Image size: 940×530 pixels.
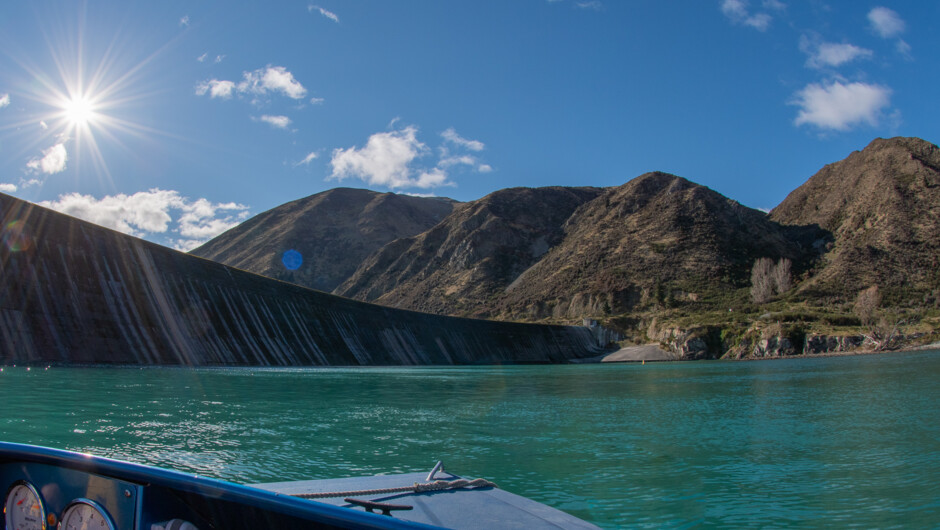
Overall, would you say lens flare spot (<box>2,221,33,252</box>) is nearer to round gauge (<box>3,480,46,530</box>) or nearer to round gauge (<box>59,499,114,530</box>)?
round gauge (<box>3,480,46,530</box>)

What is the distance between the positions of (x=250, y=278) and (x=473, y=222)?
106028 millimetres

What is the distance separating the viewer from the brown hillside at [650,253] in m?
114

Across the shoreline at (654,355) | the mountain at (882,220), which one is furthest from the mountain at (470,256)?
the mountain at (882,220)

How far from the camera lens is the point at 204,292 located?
163ft

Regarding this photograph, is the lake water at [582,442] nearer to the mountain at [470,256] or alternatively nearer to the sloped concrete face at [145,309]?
the sloped concrete face at [145,309]

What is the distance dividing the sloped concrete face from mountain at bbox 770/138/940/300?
76.6 metres

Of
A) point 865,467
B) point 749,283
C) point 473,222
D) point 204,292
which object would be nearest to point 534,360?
point 749,283

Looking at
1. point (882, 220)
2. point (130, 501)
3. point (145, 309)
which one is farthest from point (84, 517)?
point (882, 220)

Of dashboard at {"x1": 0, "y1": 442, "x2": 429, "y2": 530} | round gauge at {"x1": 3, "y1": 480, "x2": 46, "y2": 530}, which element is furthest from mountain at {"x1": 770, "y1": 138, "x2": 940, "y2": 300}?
round gauge at {"x1": 3, "y1": 480, "x2": 46, "y2": 530}

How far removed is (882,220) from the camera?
10700cm

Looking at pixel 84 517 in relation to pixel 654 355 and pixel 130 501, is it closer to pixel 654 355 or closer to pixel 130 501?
pixel 130 501

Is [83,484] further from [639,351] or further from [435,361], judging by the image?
[639,351]

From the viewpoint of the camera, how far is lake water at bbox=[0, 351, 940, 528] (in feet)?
29.5

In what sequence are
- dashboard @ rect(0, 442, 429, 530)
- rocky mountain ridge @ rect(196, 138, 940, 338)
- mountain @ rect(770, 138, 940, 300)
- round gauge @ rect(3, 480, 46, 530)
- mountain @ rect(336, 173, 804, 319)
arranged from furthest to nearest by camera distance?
mountain @ rect(336, 173, 804, 319), rocky mountain ridge @ rect(196, 138, 940, 338), mountain @ rect(770, 138, 940, 300), round gauge @ rect(3, 480, 46, 530), dashboard @ rect(0, 442, 429, 530)
